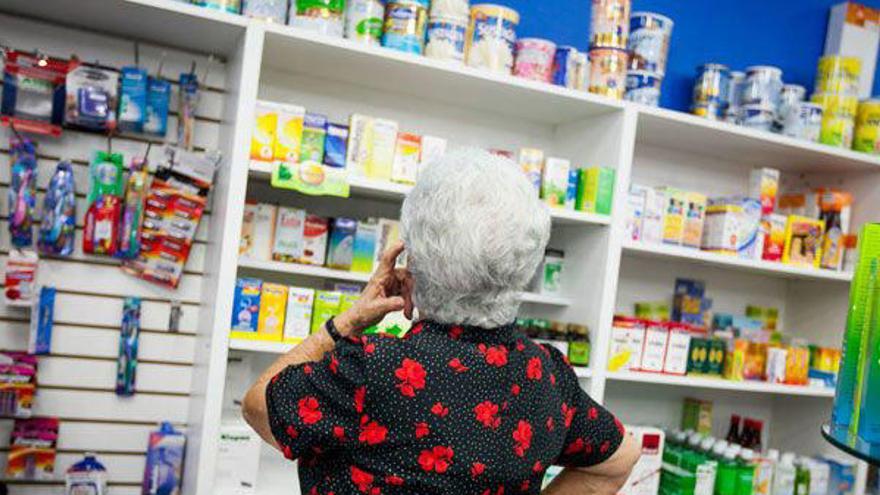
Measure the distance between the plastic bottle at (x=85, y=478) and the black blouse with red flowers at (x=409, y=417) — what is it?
171cm

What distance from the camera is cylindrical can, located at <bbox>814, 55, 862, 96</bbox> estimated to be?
12.5ft

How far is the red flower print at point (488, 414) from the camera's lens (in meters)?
1.57

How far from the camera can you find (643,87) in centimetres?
342

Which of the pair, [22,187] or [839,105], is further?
[839,105]

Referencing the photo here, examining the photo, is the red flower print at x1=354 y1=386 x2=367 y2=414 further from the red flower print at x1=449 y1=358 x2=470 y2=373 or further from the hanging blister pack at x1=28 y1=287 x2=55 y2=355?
the hanging blister pack at x1=28 y1=287 x2=55 y2=355

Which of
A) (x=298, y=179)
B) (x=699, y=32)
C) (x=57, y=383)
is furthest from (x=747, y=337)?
(x=57, y=383)

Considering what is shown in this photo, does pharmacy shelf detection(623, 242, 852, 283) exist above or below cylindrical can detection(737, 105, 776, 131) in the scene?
below

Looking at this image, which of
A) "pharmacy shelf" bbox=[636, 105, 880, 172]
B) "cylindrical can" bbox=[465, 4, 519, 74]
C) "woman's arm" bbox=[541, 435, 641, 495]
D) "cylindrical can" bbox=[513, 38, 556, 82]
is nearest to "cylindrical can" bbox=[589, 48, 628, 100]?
"pharmacy shelf" bbox=[636, 105, 880, 172]

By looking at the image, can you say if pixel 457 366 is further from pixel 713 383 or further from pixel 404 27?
pixel 713 383

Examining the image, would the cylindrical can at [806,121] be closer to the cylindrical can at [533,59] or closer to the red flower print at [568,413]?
the cylindrical can at [533,59]

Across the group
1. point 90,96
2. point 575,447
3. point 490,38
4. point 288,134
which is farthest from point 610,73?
point 90,96

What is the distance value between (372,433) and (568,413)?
1.66ft

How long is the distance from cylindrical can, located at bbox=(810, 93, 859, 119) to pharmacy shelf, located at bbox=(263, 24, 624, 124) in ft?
4.19

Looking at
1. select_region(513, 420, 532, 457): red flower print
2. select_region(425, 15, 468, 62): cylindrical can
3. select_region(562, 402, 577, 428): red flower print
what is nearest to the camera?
select_region(513, 420, 532, 457): red flower print
